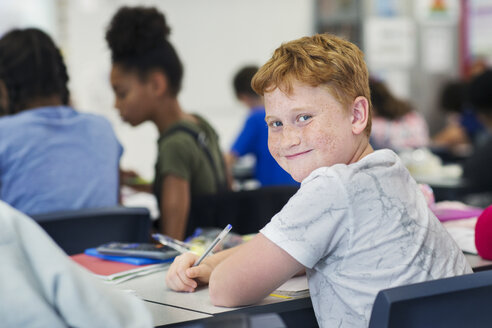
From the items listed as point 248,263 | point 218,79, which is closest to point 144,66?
point 248,263

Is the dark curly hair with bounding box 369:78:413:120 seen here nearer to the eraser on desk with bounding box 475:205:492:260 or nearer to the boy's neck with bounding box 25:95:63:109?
the boy's neck with bounding box 25:95:63:109

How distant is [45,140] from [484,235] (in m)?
1.39

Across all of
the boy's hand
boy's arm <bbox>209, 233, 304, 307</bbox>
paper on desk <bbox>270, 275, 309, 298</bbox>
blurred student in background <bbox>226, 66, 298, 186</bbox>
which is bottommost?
blurred student in background <bbox>226, 66, 298, 186</bbox>

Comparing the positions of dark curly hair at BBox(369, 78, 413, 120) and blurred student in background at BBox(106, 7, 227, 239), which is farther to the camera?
dark curly hair at BBox(369, 78, 413, 120)

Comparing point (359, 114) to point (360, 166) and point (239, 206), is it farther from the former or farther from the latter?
point (239, 206)

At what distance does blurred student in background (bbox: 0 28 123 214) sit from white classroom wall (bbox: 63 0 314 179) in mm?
3960

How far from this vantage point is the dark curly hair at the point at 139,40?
2752mm

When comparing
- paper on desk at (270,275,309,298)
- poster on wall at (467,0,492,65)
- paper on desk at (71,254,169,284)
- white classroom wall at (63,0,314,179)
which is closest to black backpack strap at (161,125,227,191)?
paper on desk at (71,254,169,284)

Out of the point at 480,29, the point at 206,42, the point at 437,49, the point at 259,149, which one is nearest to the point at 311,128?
the point at 259,149

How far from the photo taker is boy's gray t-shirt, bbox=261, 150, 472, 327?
1197 mm

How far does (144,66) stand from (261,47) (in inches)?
184

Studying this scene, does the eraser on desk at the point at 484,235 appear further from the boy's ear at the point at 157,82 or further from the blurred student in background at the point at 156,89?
the boy's ear at the point at 157,82

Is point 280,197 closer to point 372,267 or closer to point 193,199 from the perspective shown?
point 193,199

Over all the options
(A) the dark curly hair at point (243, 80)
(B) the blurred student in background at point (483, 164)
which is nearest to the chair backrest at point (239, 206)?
(B) the blurred student in background at point (483, 164)
